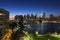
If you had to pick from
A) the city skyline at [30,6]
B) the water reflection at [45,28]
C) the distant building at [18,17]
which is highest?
the city skyline at [30,6]

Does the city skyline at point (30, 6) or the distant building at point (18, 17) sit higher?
the city skyline at point (30, 6)

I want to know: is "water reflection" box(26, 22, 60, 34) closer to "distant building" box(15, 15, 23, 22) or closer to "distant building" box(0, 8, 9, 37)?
"distant building" box(15, 15, 23, 22)

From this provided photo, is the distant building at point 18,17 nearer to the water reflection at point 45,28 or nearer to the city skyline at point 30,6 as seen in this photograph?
the city skyline at point 30,6

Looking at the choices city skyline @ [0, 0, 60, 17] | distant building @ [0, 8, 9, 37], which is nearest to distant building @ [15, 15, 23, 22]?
city skyline @ [0, 0, 60, 17]

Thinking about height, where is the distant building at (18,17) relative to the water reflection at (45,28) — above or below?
above

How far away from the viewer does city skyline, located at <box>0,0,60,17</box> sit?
238 centimetres

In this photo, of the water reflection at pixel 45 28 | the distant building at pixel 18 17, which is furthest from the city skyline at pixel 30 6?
the water reflection at pixel 45 28

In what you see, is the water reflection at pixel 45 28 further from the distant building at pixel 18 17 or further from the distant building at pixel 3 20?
the distant building at pixel 3 20

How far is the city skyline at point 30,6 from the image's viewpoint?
2.38 m

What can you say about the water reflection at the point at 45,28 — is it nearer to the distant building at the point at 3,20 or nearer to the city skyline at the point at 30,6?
the city skyline at the point at 30,6

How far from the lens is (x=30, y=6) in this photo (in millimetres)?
2398

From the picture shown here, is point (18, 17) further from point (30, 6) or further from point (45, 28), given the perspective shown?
point (45, 28)

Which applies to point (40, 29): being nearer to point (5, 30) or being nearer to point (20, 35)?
point (20, 35)

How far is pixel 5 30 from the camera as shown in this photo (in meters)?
2.35
